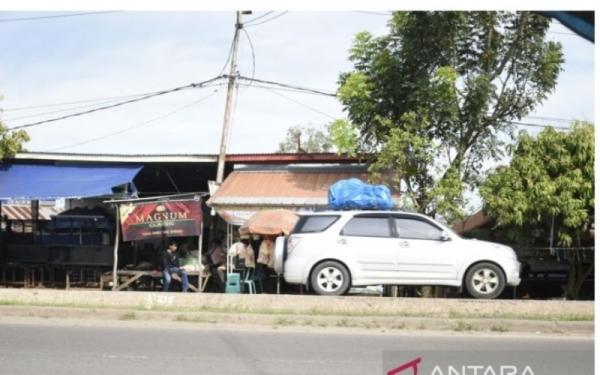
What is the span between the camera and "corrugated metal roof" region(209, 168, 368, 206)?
15.8m

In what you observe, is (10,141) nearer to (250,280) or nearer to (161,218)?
(161,218)

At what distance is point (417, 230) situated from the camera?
12.2 m

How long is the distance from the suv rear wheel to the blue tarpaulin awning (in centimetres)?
833

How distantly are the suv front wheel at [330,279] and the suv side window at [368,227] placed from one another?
643 millimetres

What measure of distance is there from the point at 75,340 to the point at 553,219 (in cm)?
923

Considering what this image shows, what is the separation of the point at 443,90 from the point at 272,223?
4343mm

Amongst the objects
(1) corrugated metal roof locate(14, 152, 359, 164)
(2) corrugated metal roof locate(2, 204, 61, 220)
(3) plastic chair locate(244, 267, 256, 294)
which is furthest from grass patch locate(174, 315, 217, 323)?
(2) corrugated metal roof locate(2, 204, 61, 220)

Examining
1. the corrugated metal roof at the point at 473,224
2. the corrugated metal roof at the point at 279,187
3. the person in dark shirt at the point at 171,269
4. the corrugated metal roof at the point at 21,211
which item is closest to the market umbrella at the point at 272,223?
the corrugated metal roof at the point at 279,187

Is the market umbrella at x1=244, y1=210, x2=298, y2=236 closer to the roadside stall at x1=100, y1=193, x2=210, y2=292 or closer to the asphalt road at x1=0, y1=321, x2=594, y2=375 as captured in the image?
the roadside stall at x1=100, y1=193, x2=210, y2=292

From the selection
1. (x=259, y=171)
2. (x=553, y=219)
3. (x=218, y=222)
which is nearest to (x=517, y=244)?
(x=553, y=219)

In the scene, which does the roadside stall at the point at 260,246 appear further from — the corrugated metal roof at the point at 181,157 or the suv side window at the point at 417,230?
the suv side window at the point at 417,230

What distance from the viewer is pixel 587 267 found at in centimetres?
1540

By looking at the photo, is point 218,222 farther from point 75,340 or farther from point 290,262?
point 75,340

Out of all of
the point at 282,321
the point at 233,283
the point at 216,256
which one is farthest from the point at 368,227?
the point at 216,256
